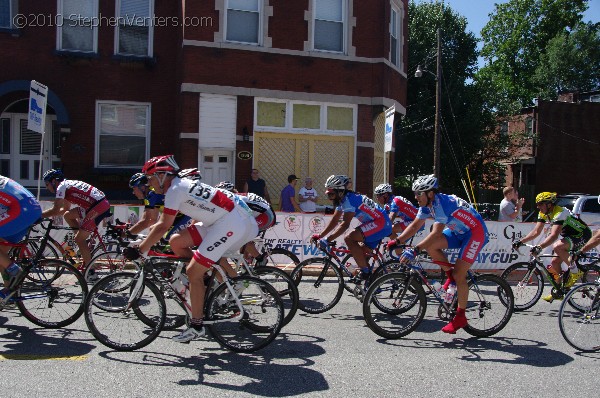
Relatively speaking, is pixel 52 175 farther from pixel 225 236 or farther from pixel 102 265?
pixel 225 236

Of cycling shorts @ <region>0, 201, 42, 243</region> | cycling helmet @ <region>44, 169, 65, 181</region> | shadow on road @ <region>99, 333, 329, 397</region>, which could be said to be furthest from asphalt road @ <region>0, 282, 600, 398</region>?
cycling helmet @ <region>44, 169, 65, 181</region>

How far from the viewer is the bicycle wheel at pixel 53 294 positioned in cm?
732

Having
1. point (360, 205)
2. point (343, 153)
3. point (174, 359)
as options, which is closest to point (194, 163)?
point (343, 153)

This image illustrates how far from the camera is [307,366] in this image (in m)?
6.33

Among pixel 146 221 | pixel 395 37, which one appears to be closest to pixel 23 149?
pixel 146 221

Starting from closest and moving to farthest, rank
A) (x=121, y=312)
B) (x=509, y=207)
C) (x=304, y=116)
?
(x=121, y=312) → (x=509, y=207) → (x=304, y=116)

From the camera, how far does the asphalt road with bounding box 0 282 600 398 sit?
5.58 metres

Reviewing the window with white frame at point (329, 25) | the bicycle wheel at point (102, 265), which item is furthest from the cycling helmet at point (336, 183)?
the window with white frame at point (329, 25)

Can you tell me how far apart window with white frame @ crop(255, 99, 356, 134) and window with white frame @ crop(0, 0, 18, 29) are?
24.0ft

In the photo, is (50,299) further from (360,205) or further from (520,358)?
(520,358)

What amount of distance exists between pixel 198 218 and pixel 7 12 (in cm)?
1447

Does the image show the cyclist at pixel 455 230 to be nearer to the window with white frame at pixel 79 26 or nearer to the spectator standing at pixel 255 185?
the spectator standing at pixel 255 185

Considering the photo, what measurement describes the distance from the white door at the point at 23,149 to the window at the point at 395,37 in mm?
10612

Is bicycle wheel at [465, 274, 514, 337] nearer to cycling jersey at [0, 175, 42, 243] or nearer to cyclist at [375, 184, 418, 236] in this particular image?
cyclist at [375, 184, 418, 236]
